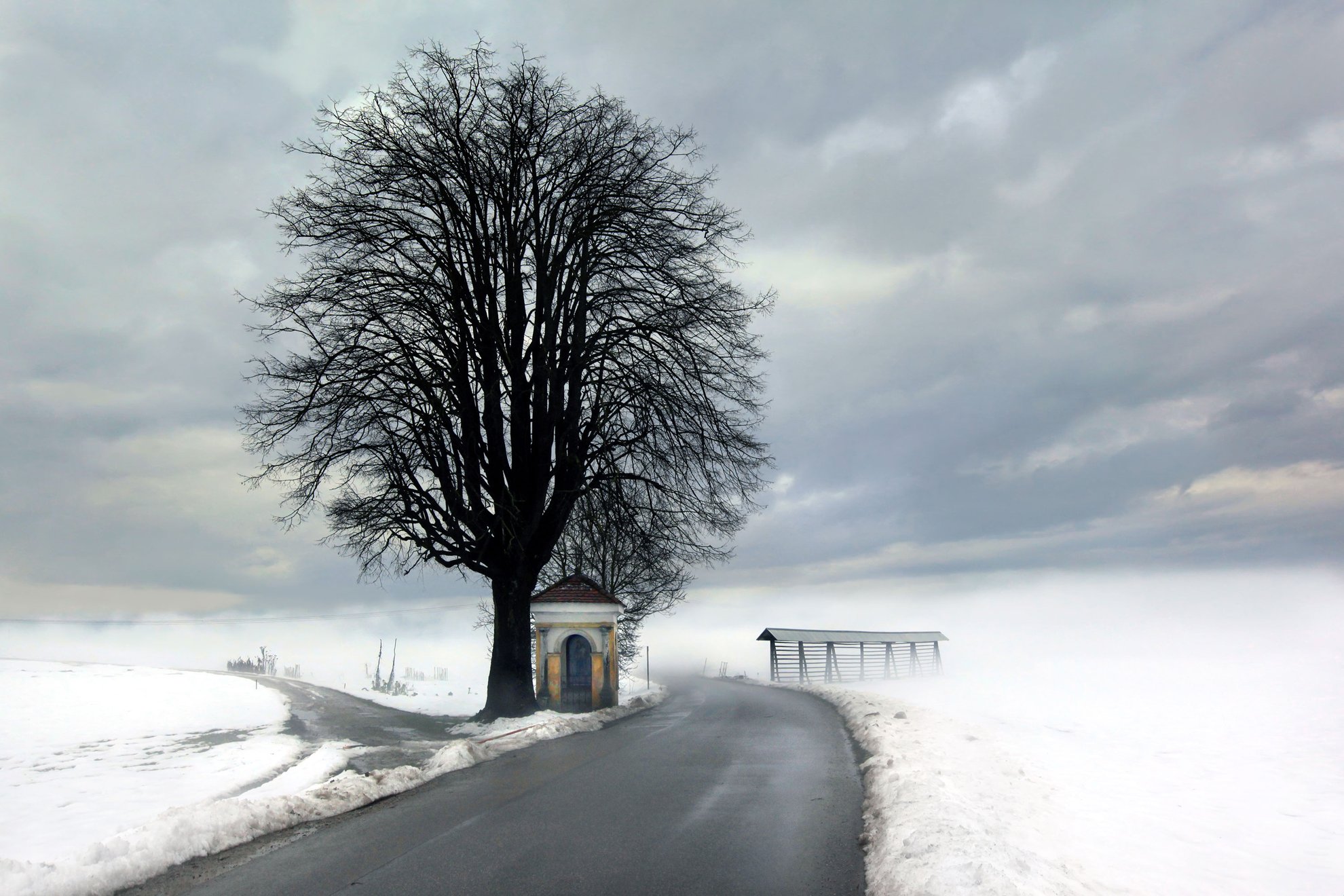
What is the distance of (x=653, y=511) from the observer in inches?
772

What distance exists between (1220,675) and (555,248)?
30333 millimetres

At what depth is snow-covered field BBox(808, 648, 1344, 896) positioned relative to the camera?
229 inches

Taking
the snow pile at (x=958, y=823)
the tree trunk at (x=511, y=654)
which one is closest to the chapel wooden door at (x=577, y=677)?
the tree trunk at (x=511, y=654)

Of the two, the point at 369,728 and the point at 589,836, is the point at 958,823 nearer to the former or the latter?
the point at 589,836

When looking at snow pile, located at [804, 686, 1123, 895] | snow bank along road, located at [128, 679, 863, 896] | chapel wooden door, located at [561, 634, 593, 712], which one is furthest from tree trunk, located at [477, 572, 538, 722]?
snow pile, located at [804, 686, 1123, 895]

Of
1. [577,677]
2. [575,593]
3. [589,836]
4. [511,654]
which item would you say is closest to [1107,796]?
[589,836]

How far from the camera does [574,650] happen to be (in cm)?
2302

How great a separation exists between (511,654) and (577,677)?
154 inches

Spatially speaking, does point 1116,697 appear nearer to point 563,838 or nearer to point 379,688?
point 563,838

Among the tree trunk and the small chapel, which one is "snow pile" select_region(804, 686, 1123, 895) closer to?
the tree trunk

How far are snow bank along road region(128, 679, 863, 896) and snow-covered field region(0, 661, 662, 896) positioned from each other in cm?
33

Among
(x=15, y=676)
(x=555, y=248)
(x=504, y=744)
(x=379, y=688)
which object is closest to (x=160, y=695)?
(x=15, y=676)

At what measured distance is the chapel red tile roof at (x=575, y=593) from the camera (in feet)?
73.9

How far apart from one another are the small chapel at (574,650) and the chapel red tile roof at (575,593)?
2 cm
